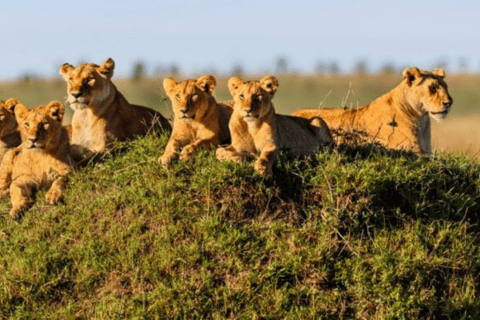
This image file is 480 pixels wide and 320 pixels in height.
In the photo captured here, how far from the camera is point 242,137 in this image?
24.9 ft

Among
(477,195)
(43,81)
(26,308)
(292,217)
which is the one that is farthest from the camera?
(43,81)

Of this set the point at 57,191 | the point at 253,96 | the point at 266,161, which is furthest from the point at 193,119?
the point at 57,191

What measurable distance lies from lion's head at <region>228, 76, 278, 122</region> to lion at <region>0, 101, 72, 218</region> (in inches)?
65.7

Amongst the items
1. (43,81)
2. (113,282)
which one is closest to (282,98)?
(43,81)

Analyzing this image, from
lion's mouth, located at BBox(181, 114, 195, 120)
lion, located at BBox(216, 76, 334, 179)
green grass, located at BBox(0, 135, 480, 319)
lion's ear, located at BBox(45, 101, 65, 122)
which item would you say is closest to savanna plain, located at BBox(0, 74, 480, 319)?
green grass, located at BBox(0, 135, 480, 319)

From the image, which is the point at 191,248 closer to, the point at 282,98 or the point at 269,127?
the point at 269,127

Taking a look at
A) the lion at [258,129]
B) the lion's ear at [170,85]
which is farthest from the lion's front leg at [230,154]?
the lion's ear at [170,85]

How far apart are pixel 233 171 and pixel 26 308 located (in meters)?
1.90

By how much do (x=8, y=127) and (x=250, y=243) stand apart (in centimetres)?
342

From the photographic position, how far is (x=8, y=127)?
9.12 m

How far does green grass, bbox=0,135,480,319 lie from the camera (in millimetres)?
6520

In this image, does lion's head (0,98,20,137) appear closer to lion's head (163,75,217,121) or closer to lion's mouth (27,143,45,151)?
lion's mouth (27,143,45,151)

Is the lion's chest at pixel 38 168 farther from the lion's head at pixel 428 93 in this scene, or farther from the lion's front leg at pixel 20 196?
the lion's head at pixel 428 93

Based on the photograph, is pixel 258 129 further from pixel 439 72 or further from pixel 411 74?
pixel 439 72
